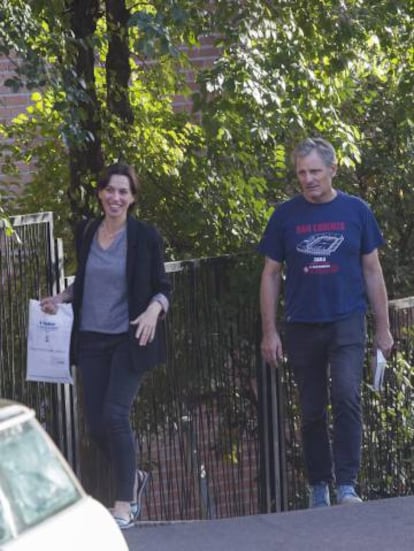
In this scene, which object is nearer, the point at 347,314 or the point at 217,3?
the point at 347,314

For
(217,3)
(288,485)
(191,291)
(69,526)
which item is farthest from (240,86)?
(69,526)

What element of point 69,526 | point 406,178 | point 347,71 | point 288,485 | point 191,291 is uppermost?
point 347,71

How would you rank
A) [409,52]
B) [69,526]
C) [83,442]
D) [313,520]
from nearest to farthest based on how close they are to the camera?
[69,526] < [313,520] < [83,442] < [409,52]

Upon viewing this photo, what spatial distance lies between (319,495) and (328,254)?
1.29m

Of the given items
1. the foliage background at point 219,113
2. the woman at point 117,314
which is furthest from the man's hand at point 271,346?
the foliage background at point 219,113

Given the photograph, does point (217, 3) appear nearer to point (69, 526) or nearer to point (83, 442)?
point (83, 442)

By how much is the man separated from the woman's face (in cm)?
88

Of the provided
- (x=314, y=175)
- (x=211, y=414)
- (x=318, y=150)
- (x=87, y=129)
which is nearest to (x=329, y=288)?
(x=314, y=175)

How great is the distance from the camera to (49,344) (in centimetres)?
749

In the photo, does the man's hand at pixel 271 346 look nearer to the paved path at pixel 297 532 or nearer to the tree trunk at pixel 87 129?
the paved path at pixel 297 532

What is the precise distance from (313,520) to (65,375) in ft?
4.64

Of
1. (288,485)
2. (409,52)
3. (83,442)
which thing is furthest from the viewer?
(409,52)

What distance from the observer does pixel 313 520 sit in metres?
7.27

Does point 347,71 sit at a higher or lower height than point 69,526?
higher
